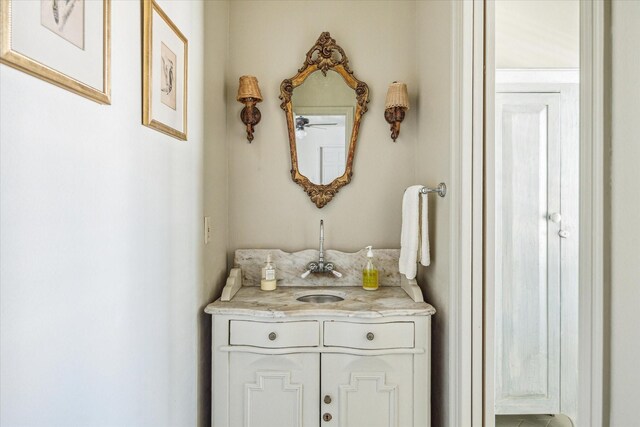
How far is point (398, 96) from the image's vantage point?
1.83 metres

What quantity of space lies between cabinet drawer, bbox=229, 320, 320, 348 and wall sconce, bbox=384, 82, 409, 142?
109 centimetres

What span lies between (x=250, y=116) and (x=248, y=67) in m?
0.30

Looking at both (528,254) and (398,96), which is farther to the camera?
(528,254)

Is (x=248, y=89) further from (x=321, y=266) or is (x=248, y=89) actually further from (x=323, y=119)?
(x=321, y=266)

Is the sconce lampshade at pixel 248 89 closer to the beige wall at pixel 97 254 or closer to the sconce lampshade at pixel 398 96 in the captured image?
the beige wall at pixel 97 254

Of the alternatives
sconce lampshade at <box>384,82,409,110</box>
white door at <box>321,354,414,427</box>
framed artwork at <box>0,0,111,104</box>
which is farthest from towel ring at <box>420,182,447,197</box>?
framed artwork at <box>0,0,111,104</box>

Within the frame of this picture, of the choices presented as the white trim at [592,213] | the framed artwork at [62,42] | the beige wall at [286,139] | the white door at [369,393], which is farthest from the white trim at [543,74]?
the framed artwork at [62,42]

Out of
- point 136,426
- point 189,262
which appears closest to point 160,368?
point 136,426

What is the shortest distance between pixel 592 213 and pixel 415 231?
0.94 meters

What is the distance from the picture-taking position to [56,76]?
708 millimetres

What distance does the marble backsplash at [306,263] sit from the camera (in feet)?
6.33

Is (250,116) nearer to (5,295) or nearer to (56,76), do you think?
(56,76)

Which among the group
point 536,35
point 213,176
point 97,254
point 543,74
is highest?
point 536,35

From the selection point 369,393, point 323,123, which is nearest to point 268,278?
point 369,393
